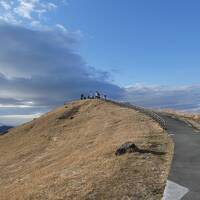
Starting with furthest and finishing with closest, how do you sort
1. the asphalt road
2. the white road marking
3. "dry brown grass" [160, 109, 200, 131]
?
"dry brown grass" [160, 109, 200, 131]
the asphalt road
the white road marking

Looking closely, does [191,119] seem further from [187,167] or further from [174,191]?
[174,191]

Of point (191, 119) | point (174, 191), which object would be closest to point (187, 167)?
point (174, 191)

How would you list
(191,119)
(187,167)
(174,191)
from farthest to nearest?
(191,119)
(187,167)
(174,191)

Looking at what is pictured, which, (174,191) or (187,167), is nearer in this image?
(174,191)

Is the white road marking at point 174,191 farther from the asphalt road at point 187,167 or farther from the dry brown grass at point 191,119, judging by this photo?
the dry brown grass at point 191,119

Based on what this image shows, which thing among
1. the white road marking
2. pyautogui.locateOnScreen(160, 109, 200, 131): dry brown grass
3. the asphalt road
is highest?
Result: pyautogui.locateOnScreen(160, 109, 200, 131): dry brown grass

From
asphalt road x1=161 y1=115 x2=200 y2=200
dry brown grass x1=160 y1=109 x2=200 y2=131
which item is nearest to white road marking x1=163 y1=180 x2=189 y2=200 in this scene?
asphalt road x1=161 y1=115 x2=200 y2=200

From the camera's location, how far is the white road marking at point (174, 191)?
699 inches

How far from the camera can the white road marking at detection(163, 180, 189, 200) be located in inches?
A: 699

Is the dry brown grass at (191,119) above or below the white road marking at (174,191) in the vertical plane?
above

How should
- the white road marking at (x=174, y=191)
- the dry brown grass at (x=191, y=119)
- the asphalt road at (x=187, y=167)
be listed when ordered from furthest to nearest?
the dry brown grass at (x=191, y=119) → the asphalt road at (x=187, y=167) → the white road marking at (x=174, y=191)

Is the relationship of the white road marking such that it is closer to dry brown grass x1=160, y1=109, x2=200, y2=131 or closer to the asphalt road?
the asphalt road

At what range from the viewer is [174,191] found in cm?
1847

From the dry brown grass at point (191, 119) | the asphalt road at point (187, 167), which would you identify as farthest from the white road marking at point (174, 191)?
the dry brown grass at point (191, 119)
